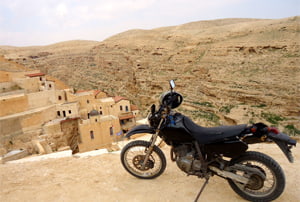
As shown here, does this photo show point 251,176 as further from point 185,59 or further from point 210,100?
point 185,59

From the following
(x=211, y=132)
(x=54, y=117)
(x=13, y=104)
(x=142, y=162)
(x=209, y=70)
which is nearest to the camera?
(x=211, y=132)

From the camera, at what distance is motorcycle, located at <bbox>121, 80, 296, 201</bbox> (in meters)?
2.63

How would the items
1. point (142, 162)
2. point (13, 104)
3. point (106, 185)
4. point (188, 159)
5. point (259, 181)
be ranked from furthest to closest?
point (13, 104)
point (142, 162)
point (106, 185)
point (188, 159)
point (259, 181)

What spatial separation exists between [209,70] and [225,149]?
28487 millimetres

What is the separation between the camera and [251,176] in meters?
2.73

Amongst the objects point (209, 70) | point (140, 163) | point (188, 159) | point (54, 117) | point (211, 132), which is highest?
point (211, 132)

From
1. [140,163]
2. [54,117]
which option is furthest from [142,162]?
[54,117]

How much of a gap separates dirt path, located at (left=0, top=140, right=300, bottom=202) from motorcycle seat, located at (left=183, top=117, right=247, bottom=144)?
83cm

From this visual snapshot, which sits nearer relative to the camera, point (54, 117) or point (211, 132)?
point (211, 132)

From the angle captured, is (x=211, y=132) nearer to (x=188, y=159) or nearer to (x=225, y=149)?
(x=225, y=149)

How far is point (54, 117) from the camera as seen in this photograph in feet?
67.4

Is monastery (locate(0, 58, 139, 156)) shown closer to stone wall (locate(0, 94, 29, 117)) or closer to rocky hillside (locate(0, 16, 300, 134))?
stone wall (locate(0, 94, 29, 117))

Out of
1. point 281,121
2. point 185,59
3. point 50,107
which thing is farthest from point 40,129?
point 185,59

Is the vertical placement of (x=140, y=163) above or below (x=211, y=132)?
below
